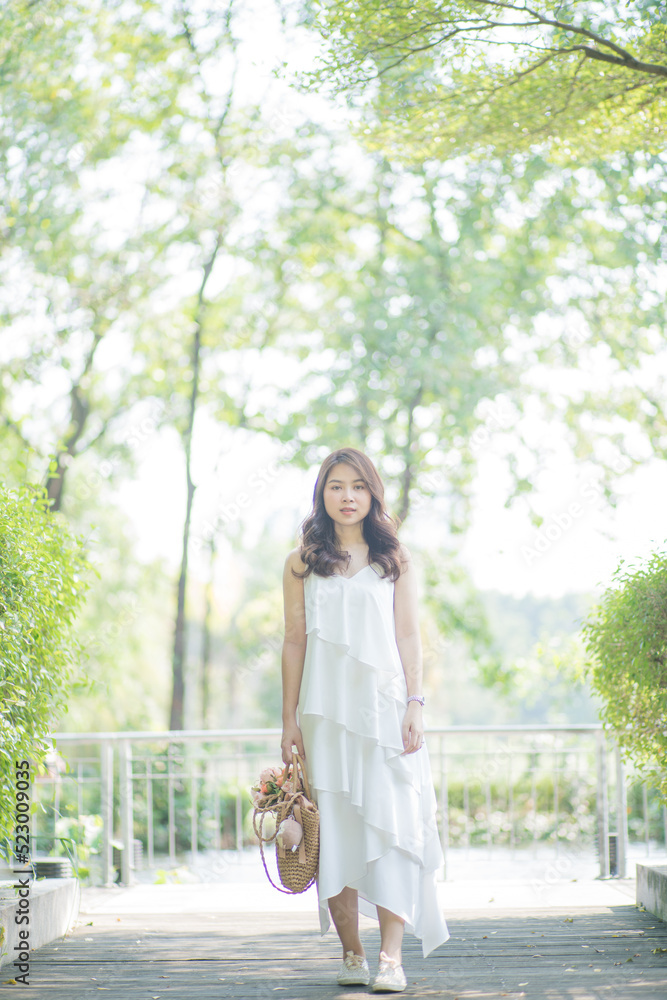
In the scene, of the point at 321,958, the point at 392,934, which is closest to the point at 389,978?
the point at 392,934

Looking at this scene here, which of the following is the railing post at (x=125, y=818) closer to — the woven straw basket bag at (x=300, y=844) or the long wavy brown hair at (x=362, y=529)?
the woven straw basket bag at (x=300, y=844)

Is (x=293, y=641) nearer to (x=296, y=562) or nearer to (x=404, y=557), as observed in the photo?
(x=296, y=562)

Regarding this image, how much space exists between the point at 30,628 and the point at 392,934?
5.25 feet

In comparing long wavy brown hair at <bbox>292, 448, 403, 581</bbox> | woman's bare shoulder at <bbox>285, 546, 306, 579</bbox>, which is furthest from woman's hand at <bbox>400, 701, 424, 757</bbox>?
woman's bare shoulder at <bbox>285, 546, 306, 579</bbox>

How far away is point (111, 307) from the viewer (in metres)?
10.9

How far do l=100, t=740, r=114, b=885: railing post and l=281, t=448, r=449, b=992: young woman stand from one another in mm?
2332

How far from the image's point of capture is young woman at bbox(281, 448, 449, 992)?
2875 mm

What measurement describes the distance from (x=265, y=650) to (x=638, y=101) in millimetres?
11070

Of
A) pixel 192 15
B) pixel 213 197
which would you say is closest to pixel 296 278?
pixel 213 197

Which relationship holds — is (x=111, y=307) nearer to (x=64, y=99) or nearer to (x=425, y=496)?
(x=64, y=99)

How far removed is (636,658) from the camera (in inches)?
147

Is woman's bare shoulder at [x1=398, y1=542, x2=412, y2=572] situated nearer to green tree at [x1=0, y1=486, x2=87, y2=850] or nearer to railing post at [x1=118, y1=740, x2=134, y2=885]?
green tree at [x1=0, y1=486, x2=87, y2=850]

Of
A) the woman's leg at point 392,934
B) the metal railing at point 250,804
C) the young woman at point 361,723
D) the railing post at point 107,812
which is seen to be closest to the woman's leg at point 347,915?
the young woman at point 361,723

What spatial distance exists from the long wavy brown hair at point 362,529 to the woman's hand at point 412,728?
1.47 feet
